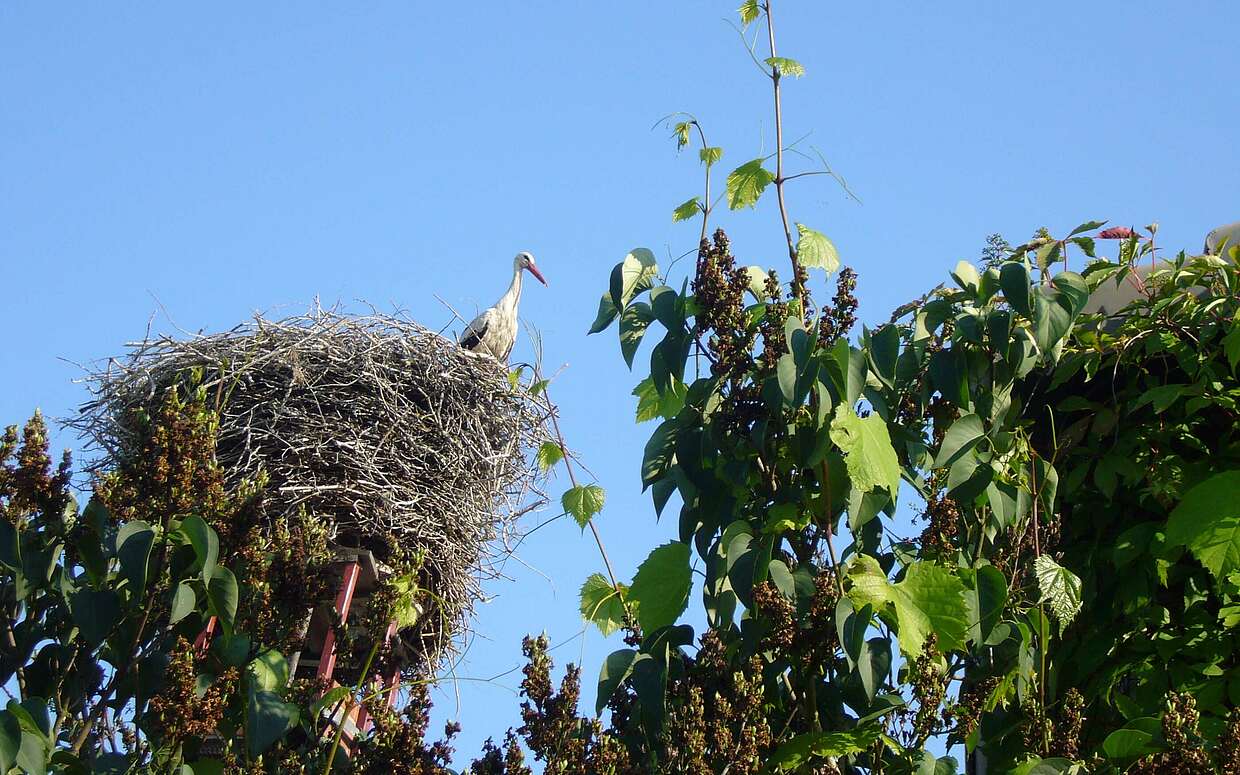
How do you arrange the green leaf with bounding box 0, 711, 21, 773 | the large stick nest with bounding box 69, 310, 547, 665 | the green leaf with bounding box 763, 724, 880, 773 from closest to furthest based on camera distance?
the green leaf with bounding box 0, 711, 21, 773
the green leaf with bounding box 763, 724, 880, 773
the large stick nest with bounding box 69, 310, 547, 665

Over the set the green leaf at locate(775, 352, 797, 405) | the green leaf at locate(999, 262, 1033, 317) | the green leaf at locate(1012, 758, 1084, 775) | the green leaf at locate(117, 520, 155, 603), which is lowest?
the green leaf at locate(1012, 758, 1084, 775)

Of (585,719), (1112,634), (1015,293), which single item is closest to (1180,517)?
(1112,634)

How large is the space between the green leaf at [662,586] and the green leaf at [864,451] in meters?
0.56

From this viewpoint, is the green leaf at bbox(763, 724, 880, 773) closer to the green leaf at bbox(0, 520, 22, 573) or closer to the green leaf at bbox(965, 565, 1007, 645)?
the green leaf at bbox(965, 565, 1007, 645)

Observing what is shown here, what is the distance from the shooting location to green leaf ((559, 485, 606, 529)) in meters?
5.26

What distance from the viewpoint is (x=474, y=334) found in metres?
9.81

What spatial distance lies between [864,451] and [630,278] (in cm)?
86

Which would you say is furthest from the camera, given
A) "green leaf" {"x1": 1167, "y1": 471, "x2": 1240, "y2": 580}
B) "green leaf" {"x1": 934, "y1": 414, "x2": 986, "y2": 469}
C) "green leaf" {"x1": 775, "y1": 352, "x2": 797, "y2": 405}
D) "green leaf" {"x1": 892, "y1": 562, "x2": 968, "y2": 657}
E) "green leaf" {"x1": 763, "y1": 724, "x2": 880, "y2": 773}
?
"green leaf" {"x1": 1167, "y1": 471, "x2": 1240, "y2": 580}

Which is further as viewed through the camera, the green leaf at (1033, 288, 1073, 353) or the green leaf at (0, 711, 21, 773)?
the green leaf at (1033, 288, 1073, 353)

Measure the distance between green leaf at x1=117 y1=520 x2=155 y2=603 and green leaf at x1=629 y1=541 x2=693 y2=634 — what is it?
1.19 m

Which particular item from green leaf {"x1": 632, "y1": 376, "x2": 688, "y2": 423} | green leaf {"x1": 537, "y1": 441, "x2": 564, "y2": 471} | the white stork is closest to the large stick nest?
the white stork

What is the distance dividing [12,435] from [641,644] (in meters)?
1.68

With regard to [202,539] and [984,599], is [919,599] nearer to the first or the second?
[984,599]

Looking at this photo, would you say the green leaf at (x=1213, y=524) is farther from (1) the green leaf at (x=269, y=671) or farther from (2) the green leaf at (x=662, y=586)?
(1) the green leaf at (x=269, y=671)
